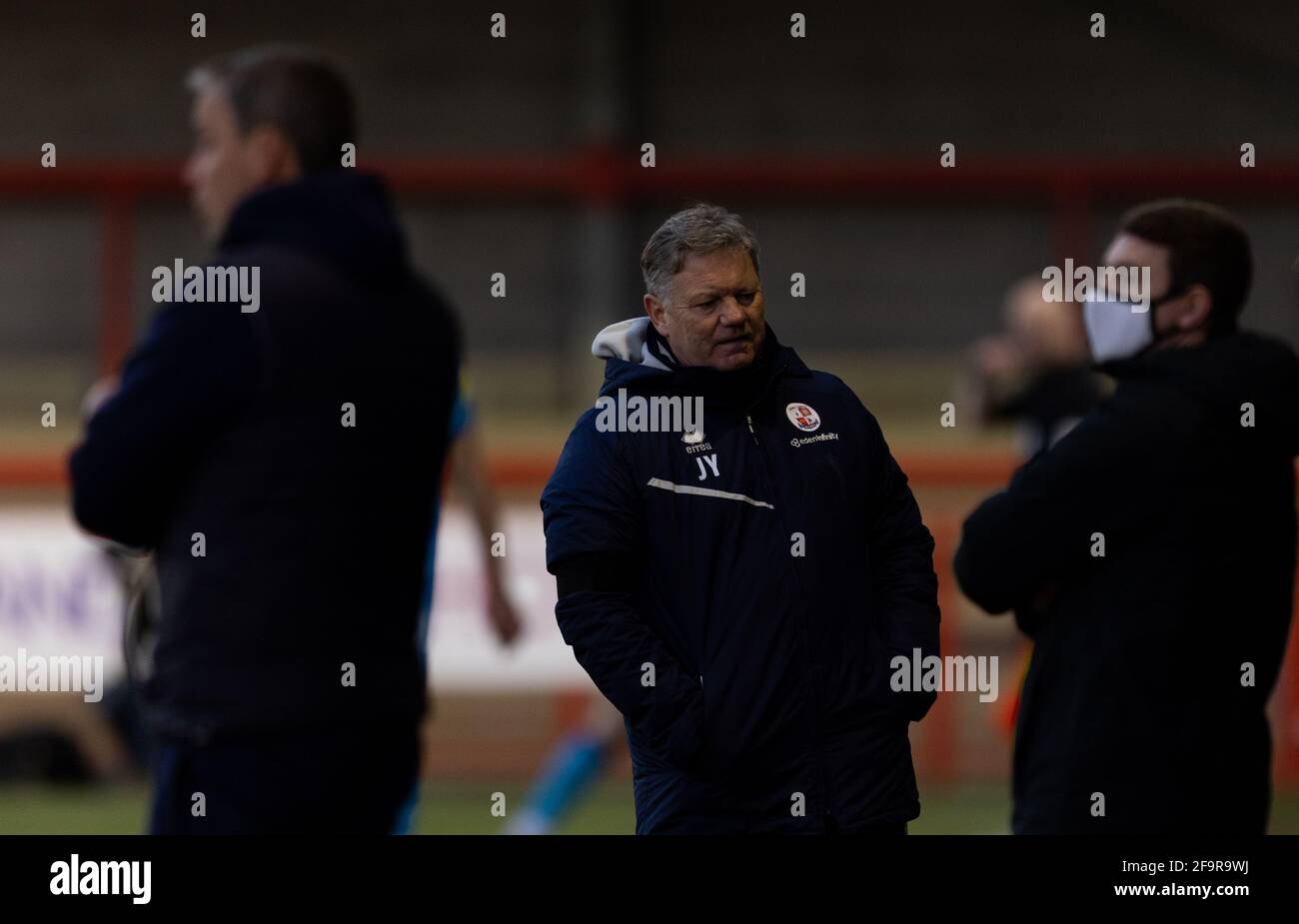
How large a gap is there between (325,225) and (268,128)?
0.20 meters

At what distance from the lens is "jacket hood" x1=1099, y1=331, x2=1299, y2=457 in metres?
2.91

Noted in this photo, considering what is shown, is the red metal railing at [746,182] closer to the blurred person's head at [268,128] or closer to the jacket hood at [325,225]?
the blurred person's head at [268,128]

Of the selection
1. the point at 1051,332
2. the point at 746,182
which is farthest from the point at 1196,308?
the point at 746,182

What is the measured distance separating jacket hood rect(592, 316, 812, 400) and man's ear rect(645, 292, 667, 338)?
0.03 m

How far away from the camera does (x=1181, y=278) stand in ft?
9.78

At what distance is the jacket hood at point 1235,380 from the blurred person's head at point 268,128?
1.31 metres

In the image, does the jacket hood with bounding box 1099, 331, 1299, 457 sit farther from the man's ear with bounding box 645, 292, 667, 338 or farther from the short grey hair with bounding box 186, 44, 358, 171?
the short grey hair with bounding box 186, 44, 358, 171

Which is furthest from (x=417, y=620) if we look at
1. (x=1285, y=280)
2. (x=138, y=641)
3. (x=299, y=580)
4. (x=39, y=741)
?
(x=1285, y=280)

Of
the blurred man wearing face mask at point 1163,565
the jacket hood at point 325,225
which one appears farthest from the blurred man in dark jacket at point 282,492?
the blurred man wearing face mask at point 1163,565

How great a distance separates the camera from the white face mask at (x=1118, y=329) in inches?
119

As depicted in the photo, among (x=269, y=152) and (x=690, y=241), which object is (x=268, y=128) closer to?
(x=269, y=152)

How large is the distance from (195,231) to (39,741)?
699 cm

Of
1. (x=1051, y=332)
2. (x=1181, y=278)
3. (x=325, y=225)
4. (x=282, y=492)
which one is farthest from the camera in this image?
(x=1051, y=332)
